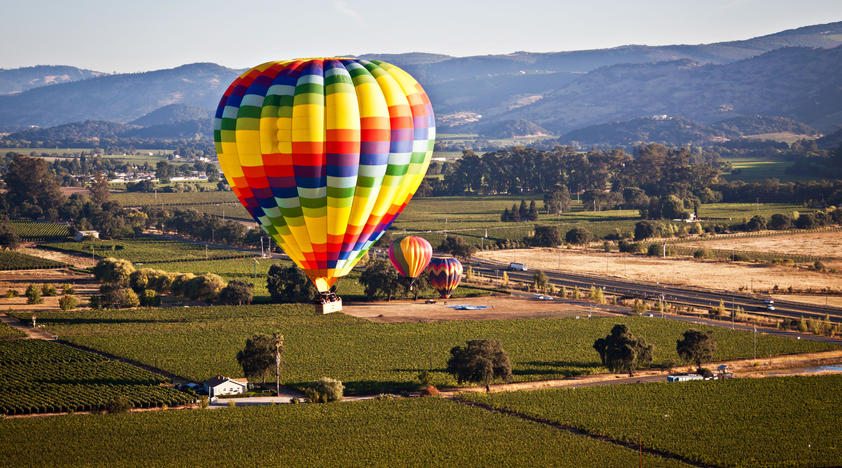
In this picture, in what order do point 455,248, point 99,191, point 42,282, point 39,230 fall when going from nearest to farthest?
point 42,282 → point 455,248 → point 39,230 → point 99,191

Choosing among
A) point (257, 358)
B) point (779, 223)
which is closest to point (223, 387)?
point (257, 358)

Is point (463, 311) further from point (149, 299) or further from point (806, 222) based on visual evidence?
point (806, 222)

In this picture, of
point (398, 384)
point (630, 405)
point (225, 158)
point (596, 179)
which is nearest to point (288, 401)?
point (398, 384)

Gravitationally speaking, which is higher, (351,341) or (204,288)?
(204,288)

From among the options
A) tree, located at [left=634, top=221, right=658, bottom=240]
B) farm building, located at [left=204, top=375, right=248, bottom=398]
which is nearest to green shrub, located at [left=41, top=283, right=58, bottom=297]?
farm building, located at [left=204, top=375, right=248, bottom=398]

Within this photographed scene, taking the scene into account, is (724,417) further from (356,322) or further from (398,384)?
(356,322)

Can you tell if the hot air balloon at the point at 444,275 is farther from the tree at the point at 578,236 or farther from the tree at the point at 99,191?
the tree at the point at 99,191
